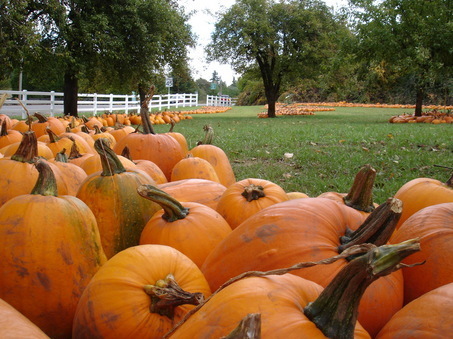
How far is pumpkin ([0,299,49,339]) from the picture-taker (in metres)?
0.89

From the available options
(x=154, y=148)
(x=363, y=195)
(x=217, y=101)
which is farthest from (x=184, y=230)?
(x=217, y=101)

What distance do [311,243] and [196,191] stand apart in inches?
48.9

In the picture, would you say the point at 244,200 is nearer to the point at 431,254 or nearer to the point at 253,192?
the point at 253,192

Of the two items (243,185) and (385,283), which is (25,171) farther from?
(385,283)

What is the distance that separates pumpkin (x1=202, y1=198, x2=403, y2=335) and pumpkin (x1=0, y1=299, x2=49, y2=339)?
640mm

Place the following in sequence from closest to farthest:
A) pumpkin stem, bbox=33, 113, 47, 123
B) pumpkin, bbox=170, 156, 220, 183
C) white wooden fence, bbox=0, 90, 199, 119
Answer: pumpkin, bbox=170, 156, 220, 183, pumpkin stem, bbox=33, 113, 47, 123, white wooden fence, bbox=0, 90, 199, 119

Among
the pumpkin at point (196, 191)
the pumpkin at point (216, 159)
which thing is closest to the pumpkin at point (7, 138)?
the pumpkin at point (216, 159)

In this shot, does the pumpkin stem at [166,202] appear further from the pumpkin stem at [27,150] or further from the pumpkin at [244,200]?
the pumpkin stem at [27,150]

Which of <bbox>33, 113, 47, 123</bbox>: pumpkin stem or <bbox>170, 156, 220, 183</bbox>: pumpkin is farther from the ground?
<bbox>33, 113, 47, 123</bbox>: pumpkin stem

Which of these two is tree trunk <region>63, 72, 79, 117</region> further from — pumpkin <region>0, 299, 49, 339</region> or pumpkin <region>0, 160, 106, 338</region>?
pumpkin <region>0, 299, 49, 339</region>

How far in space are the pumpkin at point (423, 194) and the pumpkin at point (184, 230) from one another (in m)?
0.97

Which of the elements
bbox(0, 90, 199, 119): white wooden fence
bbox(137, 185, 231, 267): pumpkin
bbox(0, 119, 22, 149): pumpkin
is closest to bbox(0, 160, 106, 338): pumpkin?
bbox(137, 185, 231, 267): pumpkin

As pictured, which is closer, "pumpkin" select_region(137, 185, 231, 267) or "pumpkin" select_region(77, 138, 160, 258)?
"pumpkin" select_region(137, 185, 231, 267)

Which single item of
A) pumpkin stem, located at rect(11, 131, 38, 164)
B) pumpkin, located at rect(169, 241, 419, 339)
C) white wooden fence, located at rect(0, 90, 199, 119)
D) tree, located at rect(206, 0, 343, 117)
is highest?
tree, located at rect(206, 0, 343, 117)
